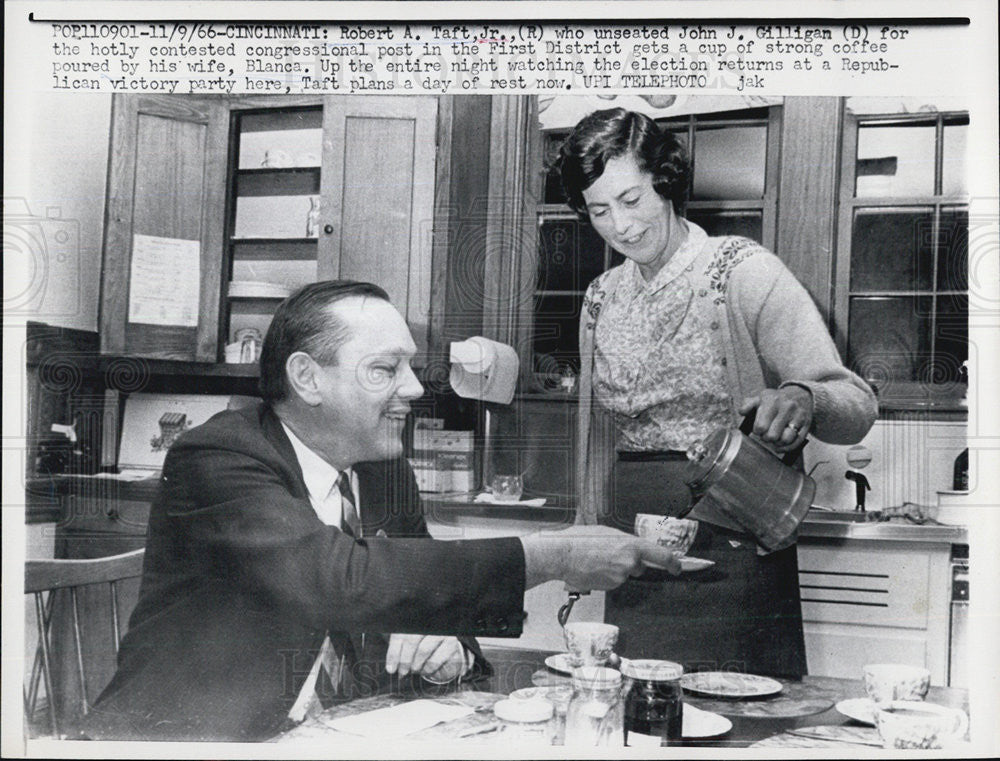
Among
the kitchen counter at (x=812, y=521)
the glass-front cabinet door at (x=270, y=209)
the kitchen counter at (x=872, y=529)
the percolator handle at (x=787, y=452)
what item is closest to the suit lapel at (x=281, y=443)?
the glass-front cabinet door at (x=270, y=209)

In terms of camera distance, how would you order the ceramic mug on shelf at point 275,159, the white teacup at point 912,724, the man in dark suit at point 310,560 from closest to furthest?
the white teacup at point 912,724 → the man in dark suit at point 310,560 → the ceramic mug on shelf at point 275,159

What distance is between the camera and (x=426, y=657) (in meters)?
1.54

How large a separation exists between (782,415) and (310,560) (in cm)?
85

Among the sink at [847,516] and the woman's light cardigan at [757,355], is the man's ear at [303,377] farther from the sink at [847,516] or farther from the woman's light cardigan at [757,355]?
the sink at [847,516]

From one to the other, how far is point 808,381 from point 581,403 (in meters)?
0.40

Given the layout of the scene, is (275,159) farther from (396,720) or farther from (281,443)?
(396,720)

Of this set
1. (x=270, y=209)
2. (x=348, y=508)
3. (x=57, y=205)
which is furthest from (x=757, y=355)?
(x=57, y=205)

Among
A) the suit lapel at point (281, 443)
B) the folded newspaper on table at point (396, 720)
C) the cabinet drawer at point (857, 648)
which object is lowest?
the folded newspaper on table at point (396, 720)

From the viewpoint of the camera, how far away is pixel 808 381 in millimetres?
1552

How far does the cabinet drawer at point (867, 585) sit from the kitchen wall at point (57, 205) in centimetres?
137

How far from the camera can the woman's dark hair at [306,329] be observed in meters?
1.57

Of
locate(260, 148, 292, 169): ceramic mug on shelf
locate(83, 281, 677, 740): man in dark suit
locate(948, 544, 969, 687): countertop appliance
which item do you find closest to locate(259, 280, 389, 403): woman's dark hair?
locate(83, 281, 677, 740): man in dark suit

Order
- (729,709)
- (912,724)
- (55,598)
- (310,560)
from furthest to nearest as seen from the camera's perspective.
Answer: (55,598), (310,560), (729,709), (912,724)

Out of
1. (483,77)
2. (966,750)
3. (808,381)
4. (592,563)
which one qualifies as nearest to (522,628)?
(592,563)
